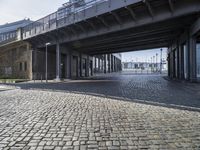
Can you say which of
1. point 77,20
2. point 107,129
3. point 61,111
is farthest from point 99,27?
point 107,129

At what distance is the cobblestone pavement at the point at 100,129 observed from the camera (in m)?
4.64

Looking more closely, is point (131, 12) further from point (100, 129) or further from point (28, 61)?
point (28, 61)

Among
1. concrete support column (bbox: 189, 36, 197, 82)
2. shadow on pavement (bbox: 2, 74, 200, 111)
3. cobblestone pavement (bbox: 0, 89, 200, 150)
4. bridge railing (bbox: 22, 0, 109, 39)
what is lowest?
cobblestone pavement (bbox: 0, 89, 200, 150)

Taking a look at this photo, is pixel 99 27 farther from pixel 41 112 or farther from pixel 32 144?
pixel 32 144

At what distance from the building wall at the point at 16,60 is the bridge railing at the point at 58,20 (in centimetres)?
366

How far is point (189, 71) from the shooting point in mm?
24266

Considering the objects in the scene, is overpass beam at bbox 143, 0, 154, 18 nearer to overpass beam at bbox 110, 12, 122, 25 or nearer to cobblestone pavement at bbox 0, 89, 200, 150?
overpass beam at bbox 110, 12, 122, 25

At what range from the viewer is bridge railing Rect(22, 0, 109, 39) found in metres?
27.0

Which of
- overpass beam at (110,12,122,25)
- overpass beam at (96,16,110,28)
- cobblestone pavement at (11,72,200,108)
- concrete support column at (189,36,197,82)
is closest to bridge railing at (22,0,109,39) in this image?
overpass beam at (96,16,110,28)

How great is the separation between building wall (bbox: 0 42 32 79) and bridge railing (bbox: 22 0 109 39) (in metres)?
3.66

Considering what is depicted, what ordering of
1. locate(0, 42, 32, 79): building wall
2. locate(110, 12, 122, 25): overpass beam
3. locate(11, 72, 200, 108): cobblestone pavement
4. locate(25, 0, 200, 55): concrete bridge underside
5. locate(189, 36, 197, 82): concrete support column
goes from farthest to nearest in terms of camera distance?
locate(0, 42, 32, 79): building wall
locate(110, 12, 122, 25): overpass beam
locate(189, 36, 197, 82): concrete support column
locate(25, 0, 200, 55): concrete bridge underside
locate(11, 72, 200, 108): cobblestone pavement

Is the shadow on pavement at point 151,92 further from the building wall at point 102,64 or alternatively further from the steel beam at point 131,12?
the building wall at point 102,64

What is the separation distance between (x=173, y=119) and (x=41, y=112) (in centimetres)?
472

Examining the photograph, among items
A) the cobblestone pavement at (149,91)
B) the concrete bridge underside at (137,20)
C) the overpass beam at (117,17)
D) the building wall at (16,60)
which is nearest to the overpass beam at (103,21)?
the concrete bridge underside at (137,20)
